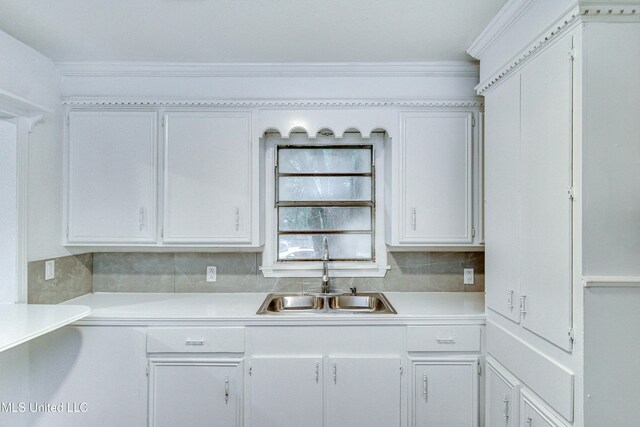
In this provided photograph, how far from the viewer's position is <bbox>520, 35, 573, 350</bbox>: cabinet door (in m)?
1.36

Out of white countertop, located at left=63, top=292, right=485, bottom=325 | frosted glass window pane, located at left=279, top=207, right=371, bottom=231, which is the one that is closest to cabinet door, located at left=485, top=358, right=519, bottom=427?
white countertop, located at left=63, top=292, right=485, bottom=325

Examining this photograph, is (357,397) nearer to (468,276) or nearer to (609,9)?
(468,276)

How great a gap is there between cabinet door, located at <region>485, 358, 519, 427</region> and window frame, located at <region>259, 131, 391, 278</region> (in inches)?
37.4

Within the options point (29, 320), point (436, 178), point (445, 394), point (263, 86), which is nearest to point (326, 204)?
point (436, 178)

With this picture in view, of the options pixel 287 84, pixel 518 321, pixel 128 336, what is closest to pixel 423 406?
pixel 518 321

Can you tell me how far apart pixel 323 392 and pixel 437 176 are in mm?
1480

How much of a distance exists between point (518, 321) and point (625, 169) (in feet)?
2.61

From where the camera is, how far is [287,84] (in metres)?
2.39

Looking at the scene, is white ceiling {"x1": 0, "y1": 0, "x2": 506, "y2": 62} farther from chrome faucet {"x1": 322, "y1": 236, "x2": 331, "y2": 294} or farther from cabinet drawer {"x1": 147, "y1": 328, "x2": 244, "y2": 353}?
cabinet drawer {"x1": 147, "y1": 328, "x2": 244, "y2": 353}

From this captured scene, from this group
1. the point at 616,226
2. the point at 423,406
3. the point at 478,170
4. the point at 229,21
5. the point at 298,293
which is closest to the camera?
the point at 616,226

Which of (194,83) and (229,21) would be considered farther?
(194,83)

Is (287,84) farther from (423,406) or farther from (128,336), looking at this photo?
(423,406)

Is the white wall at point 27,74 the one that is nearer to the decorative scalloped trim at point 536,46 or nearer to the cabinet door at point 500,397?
the decorative scalloped trim at point 536,46

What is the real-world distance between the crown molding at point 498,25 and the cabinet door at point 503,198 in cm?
26
